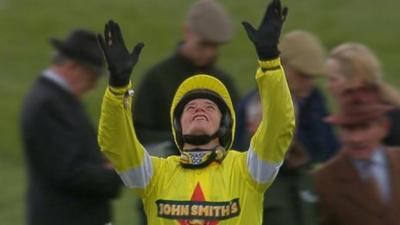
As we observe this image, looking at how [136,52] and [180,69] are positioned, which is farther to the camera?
[180,69]

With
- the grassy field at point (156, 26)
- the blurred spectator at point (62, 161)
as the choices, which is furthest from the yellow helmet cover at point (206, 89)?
the grassy field at point (156, 26)

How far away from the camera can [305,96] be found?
860cm

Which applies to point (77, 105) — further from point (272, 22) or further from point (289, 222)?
point (272, 22)

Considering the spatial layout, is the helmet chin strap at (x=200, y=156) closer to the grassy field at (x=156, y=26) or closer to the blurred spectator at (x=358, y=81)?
the blurred spectator at (x=358, y=81)

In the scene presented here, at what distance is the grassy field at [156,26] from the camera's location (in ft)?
63.2

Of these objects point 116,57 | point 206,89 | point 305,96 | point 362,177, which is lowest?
point 362,177

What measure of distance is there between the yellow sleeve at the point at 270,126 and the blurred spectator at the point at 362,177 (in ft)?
3.77

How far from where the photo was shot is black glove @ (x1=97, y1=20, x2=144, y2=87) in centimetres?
586

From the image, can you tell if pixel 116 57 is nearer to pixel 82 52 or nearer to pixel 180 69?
pixel 82 52

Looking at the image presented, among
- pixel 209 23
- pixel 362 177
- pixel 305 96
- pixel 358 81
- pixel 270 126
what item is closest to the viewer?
pixel 270 126

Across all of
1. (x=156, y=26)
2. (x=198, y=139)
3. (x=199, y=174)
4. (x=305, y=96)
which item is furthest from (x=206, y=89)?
(x=156, y=26)

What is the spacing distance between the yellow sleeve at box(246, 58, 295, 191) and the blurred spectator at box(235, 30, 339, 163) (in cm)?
186

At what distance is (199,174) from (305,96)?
253 centimetres

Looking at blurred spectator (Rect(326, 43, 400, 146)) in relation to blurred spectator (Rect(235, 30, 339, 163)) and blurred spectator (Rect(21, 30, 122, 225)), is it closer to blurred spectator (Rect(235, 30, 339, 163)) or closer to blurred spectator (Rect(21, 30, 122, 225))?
blurred spectator (Rect(235, 30, 339, 163))
